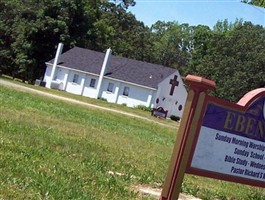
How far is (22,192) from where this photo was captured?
233 inches

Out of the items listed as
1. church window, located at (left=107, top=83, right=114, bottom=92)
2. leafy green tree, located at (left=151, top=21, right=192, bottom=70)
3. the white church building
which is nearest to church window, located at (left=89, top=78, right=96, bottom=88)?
the white church building

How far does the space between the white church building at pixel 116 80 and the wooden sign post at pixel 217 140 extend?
47.3 metres

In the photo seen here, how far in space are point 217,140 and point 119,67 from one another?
53.0m

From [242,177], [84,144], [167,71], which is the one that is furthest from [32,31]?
[242,177]

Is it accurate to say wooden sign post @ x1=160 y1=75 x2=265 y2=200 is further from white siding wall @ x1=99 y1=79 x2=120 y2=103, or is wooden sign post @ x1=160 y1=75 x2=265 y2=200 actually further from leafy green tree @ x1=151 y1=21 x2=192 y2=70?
leafy green tree @ x1=151 y1=21 x2=192 y2=70

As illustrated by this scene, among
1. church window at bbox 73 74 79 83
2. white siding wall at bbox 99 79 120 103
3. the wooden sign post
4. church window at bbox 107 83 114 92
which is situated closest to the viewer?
the wooden sign post

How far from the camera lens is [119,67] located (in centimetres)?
5931

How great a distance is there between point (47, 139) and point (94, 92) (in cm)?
4622

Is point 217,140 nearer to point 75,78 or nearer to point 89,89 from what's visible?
point 89,89

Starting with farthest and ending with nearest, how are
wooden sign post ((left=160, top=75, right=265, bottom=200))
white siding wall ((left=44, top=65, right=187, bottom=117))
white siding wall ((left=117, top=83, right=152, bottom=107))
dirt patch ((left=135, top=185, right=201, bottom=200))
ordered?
white siding wall ((left=44, top=65, right=187, bottom=117)) < white siding wall ((left=117, top=83, right=152, bottom=107)) < dirt patch ((left=135, top=185, right=201, bottom=200)) < wooden sign post ((left=160, top=75, right=265, bottom=200))

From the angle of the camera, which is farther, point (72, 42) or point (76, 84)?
point (72, 42)

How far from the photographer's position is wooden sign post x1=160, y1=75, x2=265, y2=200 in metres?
6.08

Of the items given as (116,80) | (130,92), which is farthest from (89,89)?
(130,92)

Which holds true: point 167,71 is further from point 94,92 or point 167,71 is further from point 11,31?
point 11,31
